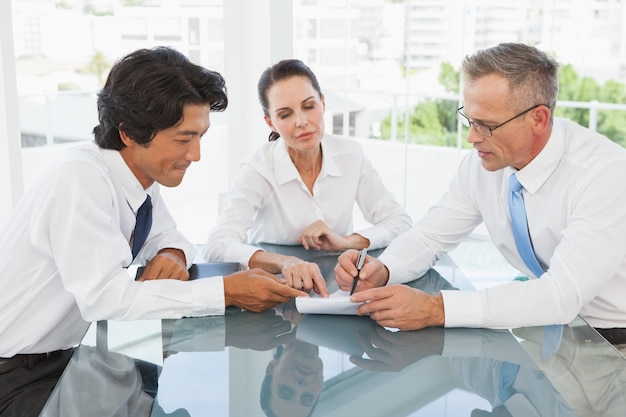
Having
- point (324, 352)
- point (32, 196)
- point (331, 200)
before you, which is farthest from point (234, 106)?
point (324, 352)

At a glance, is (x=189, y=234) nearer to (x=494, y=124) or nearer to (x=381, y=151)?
(x=381, y=151)

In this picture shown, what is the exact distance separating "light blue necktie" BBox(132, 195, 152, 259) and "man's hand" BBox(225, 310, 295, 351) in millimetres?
411

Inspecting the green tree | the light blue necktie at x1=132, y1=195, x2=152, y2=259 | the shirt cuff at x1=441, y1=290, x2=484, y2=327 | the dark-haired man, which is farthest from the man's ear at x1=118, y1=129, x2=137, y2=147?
the green tree

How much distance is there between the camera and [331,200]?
2.66 metres

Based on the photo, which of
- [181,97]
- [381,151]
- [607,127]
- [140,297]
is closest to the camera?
[140,297]

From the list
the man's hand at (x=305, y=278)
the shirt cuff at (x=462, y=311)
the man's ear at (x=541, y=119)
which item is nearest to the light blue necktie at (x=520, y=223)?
the man's ear at (x=541, y=119)

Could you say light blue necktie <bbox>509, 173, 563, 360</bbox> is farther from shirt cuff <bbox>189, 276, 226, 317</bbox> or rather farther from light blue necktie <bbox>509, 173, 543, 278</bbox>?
shirt cuff <bbox>189, 276, 226, 317</bbox>

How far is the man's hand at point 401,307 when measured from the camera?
154 centimetres

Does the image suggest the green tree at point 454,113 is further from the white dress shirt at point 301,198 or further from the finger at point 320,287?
the finger at point 320,287

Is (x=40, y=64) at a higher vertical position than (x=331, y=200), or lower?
A: higher

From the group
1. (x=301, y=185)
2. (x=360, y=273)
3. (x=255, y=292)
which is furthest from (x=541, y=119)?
(x=301, y=185)

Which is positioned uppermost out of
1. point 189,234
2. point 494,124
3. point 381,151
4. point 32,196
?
point 494,124

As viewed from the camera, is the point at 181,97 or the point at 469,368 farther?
the point at 181,97

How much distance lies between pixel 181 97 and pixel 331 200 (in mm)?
1035
